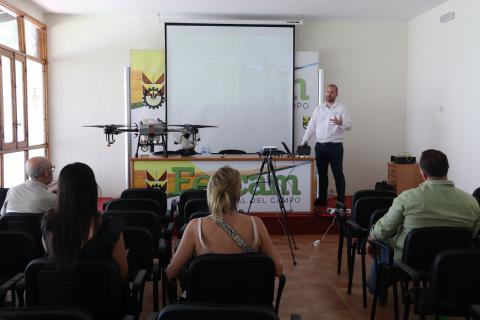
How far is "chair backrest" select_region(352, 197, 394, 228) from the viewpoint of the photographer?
13.4 feet

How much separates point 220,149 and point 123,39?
2478 mm

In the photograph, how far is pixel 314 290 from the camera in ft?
13.6

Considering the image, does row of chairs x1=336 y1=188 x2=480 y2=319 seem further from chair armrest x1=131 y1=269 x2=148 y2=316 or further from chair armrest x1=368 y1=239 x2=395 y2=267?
chair armrest x1=131 y1=269 x2=148 y2=316

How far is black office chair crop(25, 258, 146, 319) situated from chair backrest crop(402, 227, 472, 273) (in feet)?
5.38

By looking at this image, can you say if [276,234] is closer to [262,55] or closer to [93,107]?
[262,55]

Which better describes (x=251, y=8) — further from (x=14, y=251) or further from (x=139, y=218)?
(x=14, y=251)

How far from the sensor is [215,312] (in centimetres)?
142

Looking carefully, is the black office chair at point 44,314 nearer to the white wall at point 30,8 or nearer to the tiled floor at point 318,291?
the tiled floor at point 318,291

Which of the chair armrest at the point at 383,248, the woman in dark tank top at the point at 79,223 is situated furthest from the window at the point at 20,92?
the chair armrest at the point at 383,248

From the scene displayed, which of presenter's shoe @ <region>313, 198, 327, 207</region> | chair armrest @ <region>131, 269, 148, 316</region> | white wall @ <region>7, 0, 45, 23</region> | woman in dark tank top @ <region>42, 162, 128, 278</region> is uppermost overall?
white wall @ <region>7, 0, 45, 23</region>

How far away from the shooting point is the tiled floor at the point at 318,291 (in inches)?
143

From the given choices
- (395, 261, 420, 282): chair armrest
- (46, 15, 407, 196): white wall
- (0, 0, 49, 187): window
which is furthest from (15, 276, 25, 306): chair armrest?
(46, 15, 407, 196): white wall

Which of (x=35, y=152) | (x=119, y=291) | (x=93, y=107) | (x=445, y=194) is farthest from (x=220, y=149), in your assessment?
(x=119, y=291)

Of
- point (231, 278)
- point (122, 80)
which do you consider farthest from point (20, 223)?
point (122, 80)
